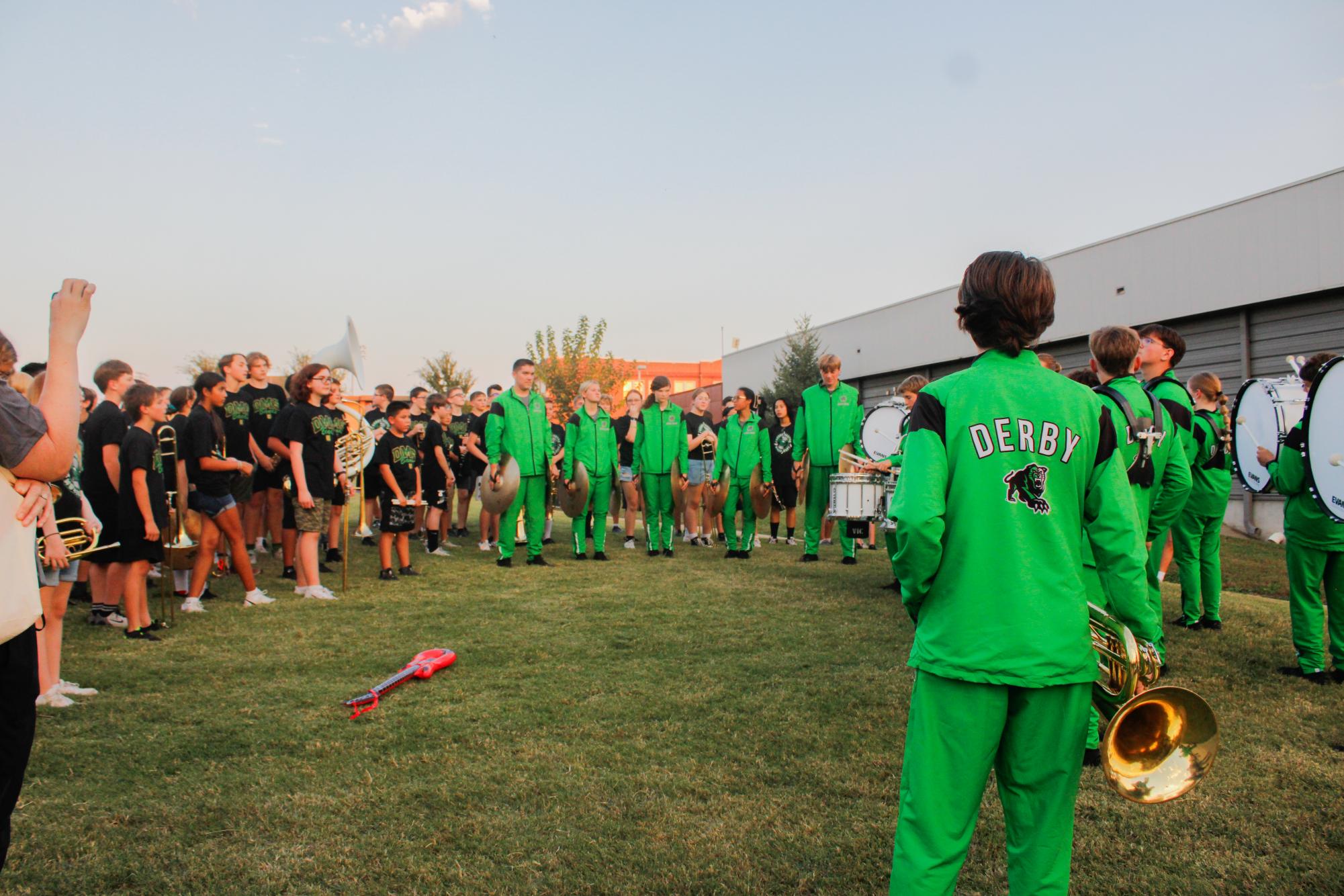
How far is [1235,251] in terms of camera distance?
14867 millimetres

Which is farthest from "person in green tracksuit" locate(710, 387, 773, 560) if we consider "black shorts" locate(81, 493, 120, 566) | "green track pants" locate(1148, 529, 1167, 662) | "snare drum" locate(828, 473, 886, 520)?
"black shorts" locate(81, 493, 120, 566)

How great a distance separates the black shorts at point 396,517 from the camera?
9.01 metres

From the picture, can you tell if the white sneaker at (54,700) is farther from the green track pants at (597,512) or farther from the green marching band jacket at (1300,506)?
the green marching band jacket at (1300,506)

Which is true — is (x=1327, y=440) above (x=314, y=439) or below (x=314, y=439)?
below

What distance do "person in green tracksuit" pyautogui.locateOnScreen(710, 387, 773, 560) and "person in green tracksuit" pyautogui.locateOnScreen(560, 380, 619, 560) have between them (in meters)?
1.52

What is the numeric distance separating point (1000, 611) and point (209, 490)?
6879 millimetres

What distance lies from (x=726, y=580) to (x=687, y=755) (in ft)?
16.0

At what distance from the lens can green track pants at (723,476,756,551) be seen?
35.4ft

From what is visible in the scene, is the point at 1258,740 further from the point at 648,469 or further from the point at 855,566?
the point at 648,469

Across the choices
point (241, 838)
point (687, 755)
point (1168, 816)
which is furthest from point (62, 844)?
point (1168, 816)

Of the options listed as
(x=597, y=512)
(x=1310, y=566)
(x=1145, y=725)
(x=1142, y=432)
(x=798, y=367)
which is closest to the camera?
(x=1145, y=725)

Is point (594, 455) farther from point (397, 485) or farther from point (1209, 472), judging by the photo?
point (1209, 472)

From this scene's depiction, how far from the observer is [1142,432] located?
4398mm

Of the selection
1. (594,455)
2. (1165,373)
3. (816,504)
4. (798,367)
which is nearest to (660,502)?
(594,455)
